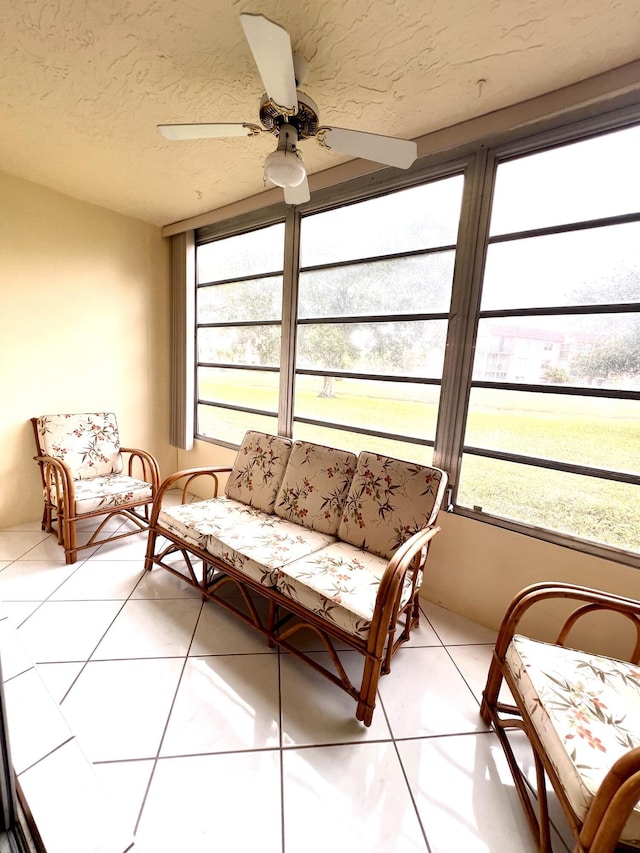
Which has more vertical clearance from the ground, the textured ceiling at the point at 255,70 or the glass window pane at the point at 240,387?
the textured ceiling at the point at 255,70

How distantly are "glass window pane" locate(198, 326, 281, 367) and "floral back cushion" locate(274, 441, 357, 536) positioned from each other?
1029 millimetres

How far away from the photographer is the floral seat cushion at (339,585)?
1333 mm

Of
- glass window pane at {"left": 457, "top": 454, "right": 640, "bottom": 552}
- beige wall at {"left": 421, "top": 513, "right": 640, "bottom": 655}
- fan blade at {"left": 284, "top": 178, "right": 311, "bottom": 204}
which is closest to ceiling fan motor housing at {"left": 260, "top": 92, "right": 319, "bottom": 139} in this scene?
fan blade at {"left": 284, "top": 178, "right": 311, "bottom": 204}

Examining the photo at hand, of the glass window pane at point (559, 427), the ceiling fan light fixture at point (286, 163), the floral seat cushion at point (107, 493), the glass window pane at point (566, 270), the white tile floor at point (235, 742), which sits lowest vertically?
the white tile floor at point (235, 742)

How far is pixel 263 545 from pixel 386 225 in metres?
2.09

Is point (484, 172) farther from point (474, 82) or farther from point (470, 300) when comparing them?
point (470, 300)

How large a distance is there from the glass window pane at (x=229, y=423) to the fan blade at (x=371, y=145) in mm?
1900

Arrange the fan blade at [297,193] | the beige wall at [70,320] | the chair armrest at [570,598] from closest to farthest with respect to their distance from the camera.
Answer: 1. the chair armrest at [570,598]
2. the fan blade at [297,193]
3. the beige wall at [70,320]

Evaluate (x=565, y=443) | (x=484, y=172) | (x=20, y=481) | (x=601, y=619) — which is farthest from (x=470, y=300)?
(x=20, y=481)

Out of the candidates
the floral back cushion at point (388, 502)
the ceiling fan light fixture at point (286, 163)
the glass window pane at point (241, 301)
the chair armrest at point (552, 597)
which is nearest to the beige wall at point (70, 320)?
the glass window pane at point (241, 301)

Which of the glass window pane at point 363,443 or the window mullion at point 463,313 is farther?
the glass window pane at point 363,443

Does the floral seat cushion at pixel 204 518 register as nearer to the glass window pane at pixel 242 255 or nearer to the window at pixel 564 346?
the window at pixel 564 346

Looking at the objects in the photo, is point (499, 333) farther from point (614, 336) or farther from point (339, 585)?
point (339, 585)

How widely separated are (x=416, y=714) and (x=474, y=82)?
8.71ft
